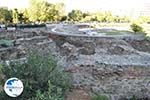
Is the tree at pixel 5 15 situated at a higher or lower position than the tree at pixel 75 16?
higher

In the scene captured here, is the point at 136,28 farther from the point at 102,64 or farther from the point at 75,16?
the point at 75,16

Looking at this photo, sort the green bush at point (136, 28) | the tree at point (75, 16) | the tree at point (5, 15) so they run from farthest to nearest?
the tree at point (75, 16)
the tree at point (5, 15)
the green bush at point (136, 28)

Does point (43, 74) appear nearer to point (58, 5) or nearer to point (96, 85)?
point (96, 85)

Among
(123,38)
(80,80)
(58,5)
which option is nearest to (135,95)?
(80,80)

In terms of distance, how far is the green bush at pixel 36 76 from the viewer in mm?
7219

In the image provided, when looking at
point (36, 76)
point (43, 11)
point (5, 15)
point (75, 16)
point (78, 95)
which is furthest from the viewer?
point (75, 16)

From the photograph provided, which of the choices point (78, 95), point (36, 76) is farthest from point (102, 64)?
point (36, 76)

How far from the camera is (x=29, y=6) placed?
69.5m

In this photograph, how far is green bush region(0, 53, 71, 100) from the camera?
23.7 feet

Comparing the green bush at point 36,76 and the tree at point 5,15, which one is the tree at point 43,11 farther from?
the green bush at point 36,76

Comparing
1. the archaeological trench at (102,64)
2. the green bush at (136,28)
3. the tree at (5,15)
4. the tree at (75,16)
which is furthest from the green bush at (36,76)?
the tree at (75,16)

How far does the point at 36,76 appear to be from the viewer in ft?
24.6

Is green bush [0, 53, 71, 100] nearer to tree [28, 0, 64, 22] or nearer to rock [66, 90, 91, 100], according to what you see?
rock [66, 90, 91, 100]

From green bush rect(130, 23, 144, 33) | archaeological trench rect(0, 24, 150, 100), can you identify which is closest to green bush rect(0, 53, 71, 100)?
archaeological trench rect(0, 24, 150, 100)
